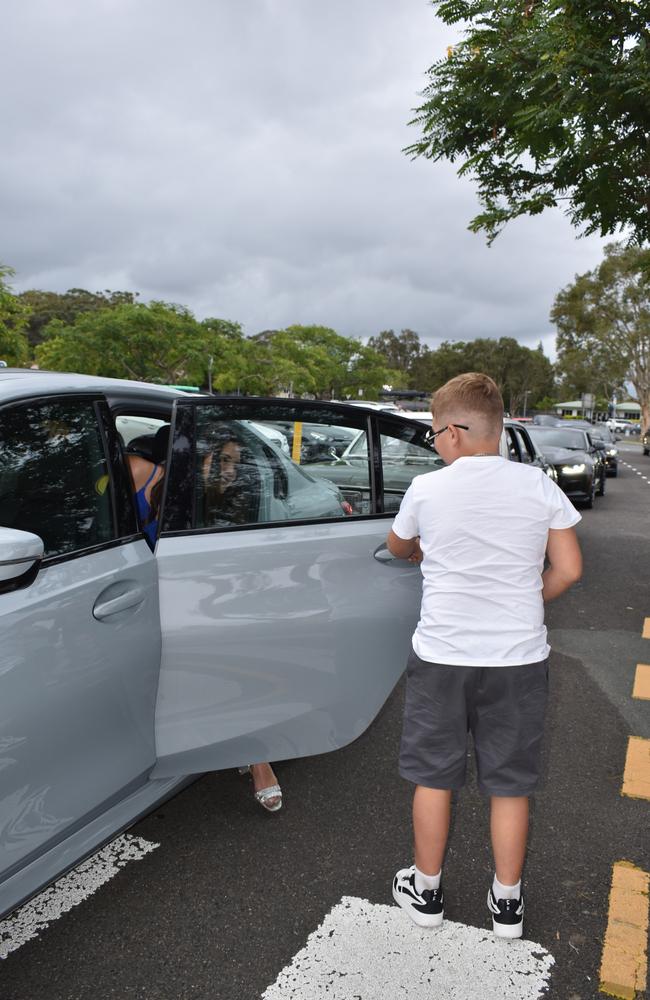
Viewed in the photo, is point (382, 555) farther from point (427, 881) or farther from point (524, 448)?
point (524, 448)

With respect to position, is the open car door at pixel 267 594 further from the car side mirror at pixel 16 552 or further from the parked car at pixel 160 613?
the car side mirror at pixel 16 552

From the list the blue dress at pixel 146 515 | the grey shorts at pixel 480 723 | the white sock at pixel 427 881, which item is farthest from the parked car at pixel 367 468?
the white sock at pixel 427 881

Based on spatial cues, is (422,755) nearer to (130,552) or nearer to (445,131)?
(130,552)

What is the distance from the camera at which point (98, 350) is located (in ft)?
131

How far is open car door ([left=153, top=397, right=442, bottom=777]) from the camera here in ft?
7.83

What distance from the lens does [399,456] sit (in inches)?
133

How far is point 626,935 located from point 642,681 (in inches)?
102

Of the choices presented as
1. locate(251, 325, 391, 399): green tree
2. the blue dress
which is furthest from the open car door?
locate(251, 325, 391, 399): green tree

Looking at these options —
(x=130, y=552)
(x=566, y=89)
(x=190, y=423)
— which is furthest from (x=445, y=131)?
(x=130, y=552)

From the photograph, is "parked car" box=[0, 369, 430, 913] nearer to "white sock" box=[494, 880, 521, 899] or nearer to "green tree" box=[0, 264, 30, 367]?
"white sock" box=[494, 880, 521, 899]

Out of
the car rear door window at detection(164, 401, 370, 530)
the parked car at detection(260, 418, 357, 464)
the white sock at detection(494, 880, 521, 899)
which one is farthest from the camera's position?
the parked car at detection(260, 418, 357, 464)

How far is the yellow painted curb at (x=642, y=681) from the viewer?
14.8 feet

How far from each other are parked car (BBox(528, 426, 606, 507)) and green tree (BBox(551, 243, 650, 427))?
1306 inches

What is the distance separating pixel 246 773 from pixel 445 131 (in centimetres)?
588
